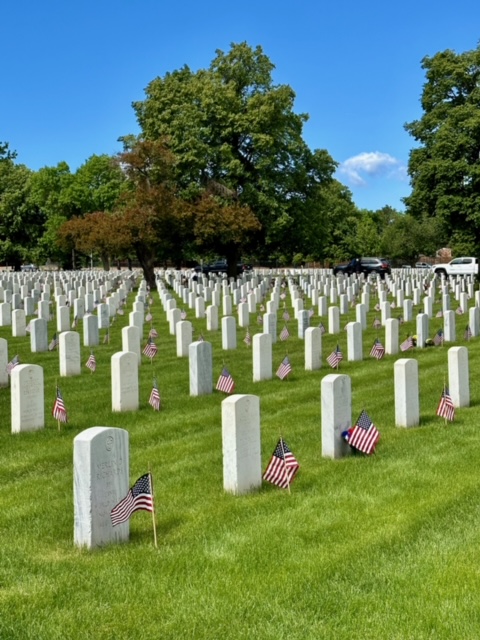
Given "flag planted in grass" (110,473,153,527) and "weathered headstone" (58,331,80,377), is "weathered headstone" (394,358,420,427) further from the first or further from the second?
"weathered headstone" (58,331,80,377)

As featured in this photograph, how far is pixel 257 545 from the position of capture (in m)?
5.21

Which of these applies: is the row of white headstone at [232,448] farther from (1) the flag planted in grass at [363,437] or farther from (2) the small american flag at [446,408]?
(2) the small american flag at [446,408]

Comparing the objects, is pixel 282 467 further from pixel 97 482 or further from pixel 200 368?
pixel 200 368

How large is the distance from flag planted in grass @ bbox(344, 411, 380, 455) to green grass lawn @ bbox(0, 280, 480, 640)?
0.15m

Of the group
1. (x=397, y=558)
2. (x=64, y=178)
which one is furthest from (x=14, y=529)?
(x=64, y=178)

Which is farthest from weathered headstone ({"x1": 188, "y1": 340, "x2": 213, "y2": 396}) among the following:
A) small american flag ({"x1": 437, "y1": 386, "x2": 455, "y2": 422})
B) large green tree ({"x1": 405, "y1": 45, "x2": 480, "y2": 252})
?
large green tree ({"x1": 405, "y1": 45, "x2": 480, "y2": 252})

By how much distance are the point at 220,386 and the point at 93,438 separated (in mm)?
6073

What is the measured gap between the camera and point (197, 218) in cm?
3688

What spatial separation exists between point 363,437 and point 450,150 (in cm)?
3222

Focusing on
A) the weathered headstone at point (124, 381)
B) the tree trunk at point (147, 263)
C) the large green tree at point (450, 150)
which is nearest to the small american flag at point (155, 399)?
the weathered headstone at point (124, 381)

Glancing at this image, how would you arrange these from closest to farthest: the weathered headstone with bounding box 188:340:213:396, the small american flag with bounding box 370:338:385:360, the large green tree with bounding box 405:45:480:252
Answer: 1. the weathered headstone with bounding box 188:340:213:396
2. the small american flag with bounding box 370:338:385:360
3. the large green tree with bounding box 405:45:480:252

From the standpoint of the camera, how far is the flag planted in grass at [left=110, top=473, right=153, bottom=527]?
5.35 meters

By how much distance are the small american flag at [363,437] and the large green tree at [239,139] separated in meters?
33.0

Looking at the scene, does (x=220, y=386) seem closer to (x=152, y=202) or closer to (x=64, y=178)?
(x=152, y=202)
